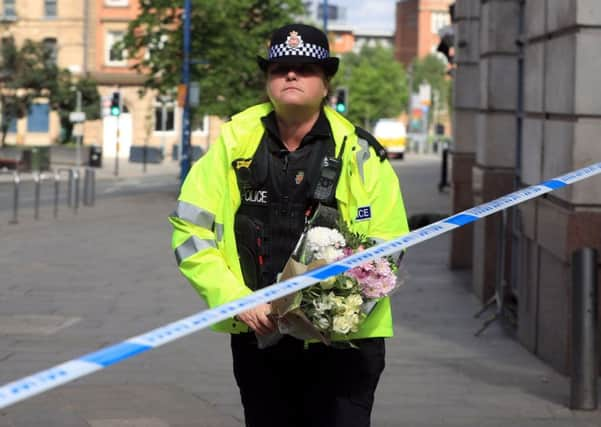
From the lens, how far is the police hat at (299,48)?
4.28 metres

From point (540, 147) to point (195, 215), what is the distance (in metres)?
5.61

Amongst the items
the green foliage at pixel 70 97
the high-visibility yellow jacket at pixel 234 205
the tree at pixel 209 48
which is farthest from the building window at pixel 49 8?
the high-visibility yellow jacket at pixel 234 205

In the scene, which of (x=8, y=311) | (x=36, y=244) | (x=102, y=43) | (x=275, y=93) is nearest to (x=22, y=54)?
(x=102, y=43)

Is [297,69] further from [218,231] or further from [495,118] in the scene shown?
[495,118]

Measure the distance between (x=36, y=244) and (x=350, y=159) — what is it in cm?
1537

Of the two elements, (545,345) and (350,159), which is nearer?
(350,159)

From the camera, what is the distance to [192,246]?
167 inches

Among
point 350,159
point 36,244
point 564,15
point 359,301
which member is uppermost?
point 564,15

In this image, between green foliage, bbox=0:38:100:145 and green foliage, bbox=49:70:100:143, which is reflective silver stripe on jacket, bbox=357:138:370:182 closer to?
green foliage, bbox=0:38:100:145

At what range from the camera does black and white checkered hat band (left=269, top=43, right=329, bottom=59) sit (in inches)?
168

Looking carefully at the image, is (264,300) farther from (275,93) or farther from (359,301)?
(275,93)

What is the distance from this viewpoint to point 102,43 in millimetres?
72500

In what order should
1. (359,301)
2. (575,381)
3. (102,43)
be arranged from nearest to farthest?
(359,301), (575,381), (102,43)

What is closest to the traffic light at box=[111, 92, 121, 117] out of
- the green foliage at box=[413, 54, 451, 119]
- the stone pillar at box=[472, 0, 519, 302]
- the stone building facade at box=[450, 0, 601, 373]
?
the stone building facade at box=[450, 0, 601, 373]
